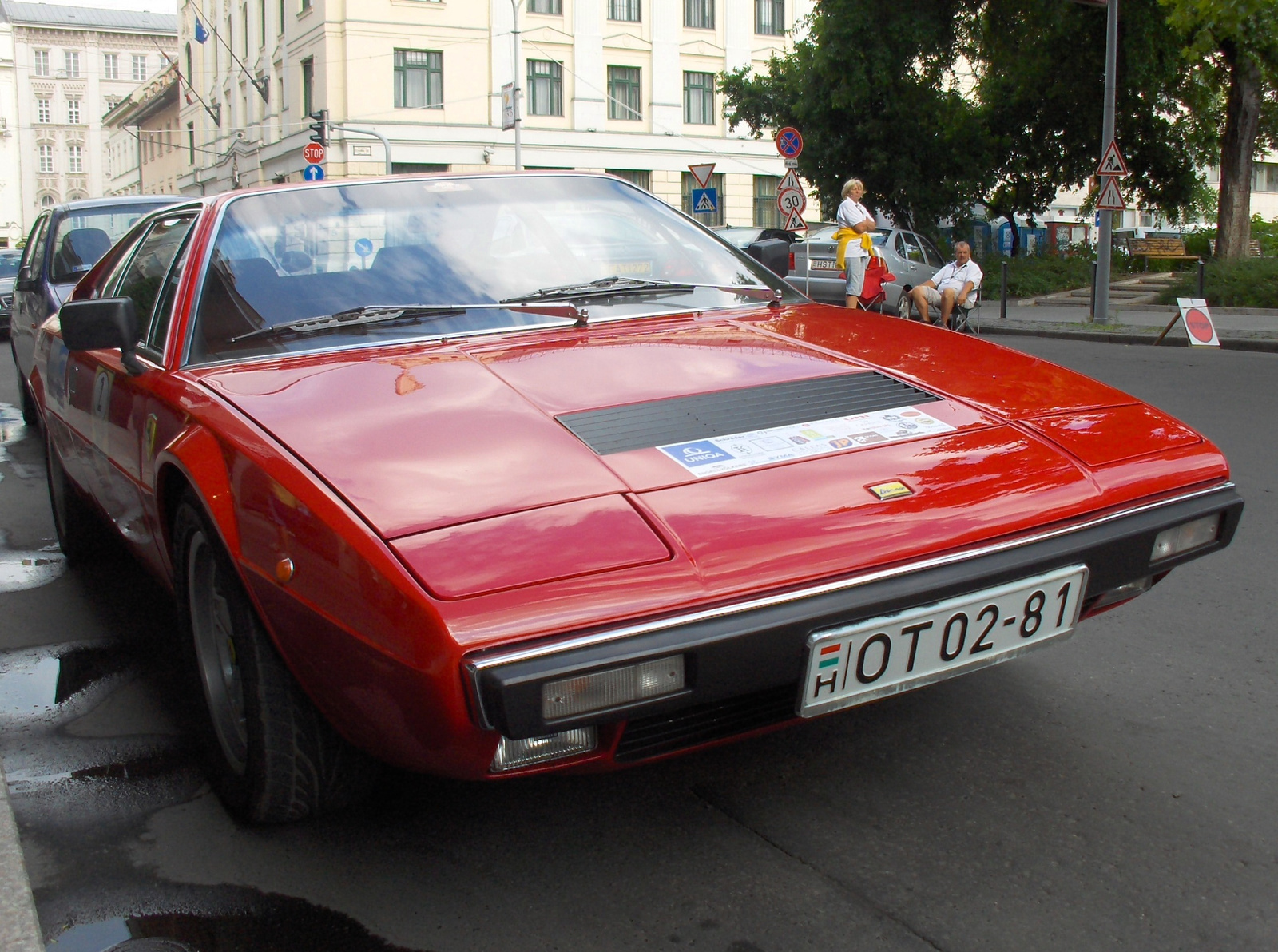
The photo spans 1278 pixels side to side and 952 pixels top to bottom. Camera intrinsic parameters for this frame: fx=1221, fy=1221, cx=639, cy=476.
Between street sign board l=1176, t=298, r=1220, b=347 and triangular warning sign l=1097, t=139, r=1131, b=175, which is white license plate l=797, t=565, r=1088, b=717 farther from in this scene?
triangular warning sign l=1097, t=139, r=1131, b=175

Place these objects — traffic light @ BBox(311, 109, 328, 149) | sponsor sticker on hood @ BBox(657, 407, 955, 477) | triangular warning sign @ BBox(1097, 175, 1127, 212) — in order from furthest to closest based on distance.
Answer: traffic light @ BBox(311, 109, 328, 149), triangular warning sign @ BBox(1097, 175, 1127, 212), sponsor sticker on hood @ BBox(657, 407, 955, 477)

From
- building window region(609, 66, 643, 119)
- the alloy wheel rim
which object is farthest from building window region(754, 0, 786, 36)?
the alloy wheel rim

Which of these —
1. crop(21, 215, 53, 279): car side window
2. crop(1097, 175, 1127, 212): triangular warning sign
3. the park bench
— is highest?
crop(1097, 175, 1127, 212): triangular warning sign

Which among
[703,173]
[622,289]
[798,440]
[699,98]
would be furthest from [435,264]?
[699,98]

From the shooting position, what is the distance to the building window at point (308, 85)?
39.1 m

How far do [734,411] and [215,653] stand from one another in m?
1.22

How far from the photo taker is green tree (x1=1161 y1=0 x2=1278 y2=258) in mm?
18297

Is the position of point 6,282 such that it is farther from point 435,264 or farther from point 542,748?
point 542,748

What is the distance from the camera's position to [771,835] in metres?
2.38

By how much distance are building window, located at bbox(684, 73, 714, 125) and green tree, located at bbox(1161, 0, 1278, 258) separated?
62.4 ft

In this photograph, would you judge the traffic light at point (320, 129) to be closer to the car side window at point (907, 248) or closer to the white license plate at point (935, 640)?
the car side window at point (907, 248)

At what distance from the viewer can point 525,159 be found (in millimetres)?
40531

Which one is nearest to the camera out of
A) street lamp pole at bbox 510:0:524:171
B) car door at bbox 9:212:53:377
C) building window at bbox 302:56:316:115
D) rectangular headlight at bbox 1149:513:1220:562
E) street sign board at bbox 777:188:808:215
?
rectangular headlight at bbox 1149:513:1220:562

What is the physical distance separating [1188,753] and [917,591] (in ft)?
3.64
